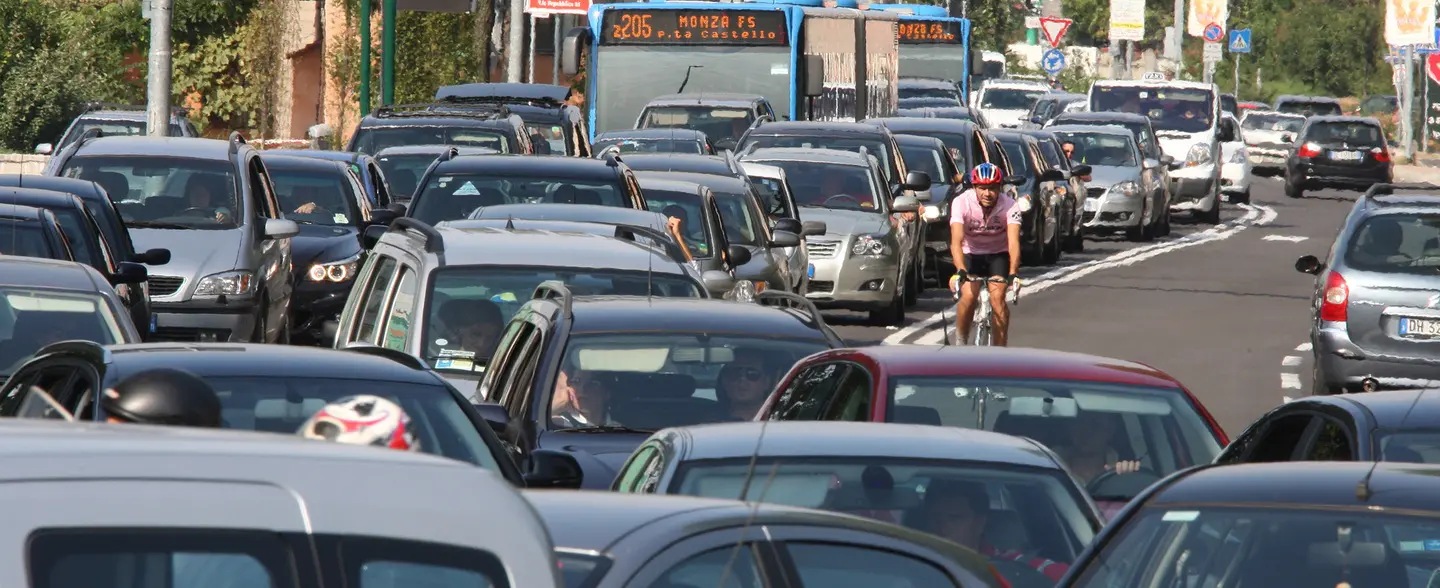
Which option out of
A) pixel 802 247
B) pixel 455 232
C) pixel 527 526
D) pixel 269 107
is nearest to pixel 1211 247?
pixel 802 247

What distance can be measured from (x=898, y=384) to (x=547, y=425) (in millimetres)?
1473

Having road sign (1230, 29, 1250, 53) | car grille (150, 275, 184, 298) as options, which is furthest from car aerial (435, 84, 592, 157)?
road sign (1230, 29, 1250, 53)

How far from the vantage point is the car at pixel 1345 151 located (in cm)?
4878

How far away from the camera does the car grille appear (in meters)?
16.7

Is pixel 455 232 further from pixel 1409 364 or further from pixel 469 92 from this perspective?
pixel 469 92

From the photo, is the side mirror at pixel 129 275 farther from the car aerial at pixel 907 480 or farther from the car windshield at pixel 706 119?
the car windshield at pixel 706 119

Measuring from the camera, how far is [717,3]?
32.1 metres

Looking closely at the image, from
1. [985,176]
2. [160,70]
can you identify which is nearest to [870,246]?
[985,176]

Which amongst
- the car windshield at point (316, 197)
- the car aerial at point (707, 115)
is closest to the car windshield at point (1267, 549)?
the car windshield at point (316, 197)

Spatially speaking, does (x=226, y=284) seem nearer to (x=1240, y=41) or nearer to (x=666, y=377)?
(x=666, y=377)

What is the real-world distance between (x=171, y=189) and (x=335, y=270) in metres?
2.36

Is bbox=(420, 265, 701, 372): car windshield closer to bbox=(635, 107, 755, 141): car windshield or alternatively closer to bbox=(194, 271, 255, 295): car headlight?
bbox=(194, 271, 255, 295): car headlight

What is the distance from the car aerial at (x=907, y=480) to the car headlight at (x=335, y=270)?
13.5 metres

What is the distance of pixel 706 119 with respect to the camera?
29828 millimetres
